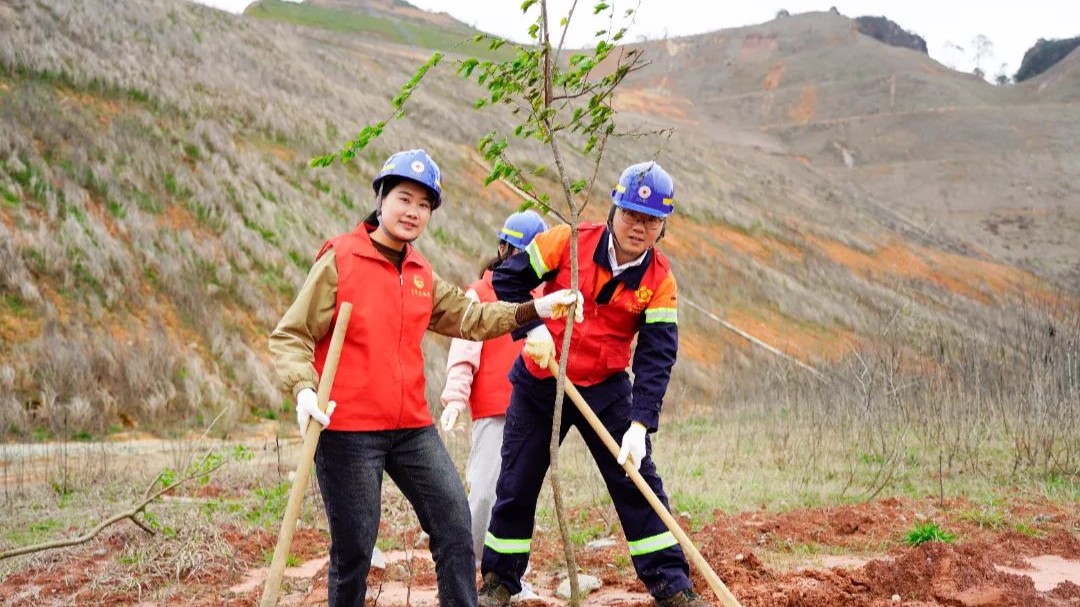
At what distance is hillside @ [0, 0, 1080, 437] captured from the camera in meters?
11.2

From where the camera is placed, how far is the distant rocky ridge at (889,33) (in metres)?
91.1

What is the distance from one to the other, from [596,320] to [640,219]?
506 millimetres

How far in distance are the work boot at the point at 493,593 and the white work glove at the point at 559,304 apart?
1340 millimetres

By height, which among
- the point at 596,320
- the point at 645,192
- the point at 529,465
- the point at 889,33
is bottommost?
the point at 529,465

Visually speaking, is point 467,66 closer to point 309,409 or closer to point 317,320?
point 317,320

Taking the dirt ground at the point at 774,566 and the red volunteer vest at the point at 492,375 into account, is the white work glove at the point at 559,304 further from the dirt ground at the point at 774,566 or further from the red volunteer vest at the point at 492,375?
the dirt ground at the point at 774,566

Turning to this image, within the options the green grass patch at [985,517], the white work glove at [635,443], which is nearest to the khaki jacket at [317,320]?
the white work glove at [635,443]

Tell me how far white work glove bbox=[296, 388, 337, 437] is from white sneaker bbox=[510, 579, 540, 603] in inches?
63.7

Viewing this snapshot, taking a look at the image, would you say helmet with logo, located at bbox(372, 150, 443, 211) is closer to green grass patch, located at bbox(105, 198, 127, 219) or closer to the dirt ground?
the dirt ground

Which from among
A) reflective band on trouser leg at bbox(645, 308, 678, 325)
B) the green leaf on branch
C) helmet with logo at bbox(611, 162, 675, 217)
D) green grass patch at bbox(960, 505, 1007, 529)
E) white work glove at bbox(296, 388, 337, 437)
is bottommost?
green grass patch at bbox(960, 505, 1007, 529)

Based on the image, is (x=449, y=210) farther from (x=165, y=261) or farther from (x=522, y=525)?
(x=522, y=525)

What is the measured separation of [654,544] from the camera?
150 inches

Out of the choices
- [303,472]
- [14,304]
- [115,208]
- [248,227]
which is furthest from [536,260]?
[248,227]

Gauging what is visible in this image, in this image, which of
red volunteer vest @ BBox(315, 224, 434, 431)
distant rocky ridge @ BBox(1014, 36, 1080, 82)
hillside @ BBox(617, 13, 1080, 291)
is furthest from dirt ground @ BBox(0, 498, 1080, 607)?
distant rocky ridge @ BBox(1014, 36, 1080, 82)
